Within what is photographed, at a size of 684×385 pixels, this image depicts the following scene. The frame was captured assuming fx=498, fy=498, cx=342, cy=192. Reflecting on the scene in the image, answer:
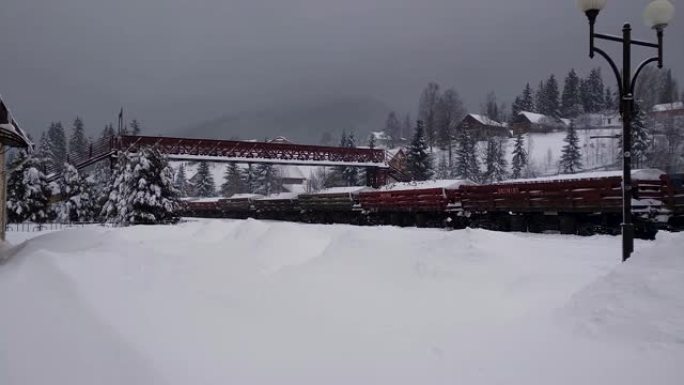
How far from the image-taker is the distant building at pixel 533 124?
309 ft

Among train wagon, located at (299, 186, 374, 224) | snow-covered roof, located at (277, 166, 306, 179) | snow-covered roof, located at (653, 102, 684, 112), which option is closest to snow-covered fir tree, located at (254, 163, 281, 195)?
snow-covered roof, located at (277, 166, 306, 179)

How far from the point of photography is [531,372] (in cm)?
462

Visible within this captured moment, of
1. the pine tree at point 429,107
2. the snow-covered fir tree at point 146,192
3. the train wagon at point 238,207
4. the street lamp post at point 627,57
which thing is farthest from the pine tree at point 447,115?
the street lamp post at point 627,57

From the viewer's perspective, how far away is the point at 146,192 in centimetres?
2989

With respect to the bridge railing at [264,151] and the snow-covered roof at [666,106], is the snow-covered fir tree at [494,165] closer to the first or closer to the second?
the snow-covered roof at [666,106]

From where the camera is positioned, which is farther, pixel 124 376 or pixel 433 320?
pixel 433 320

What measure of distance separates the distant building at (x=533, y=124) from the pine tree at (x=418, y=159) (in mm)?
43539

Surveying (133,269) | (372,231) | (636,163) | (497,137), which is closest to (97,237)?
(133,269)

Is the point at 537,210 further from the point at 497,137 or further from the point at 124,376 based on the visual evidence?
the point at 497,137

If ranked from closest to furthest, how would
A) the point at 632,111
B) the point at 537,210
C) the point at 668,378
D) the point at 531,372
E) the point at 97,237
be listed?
the point at 668,378, the point at 531,372, the point at 632,111, the point at 97,237, the point at 537,210

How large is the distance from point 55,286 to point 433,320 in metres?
6.99

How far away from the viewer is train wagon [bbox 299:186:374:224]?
102ft

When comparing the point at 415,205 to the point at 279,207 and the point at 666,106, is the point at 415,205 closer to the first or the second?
the point at 279,207

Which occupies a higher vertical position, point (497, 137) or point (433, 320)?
point (497, 137)
